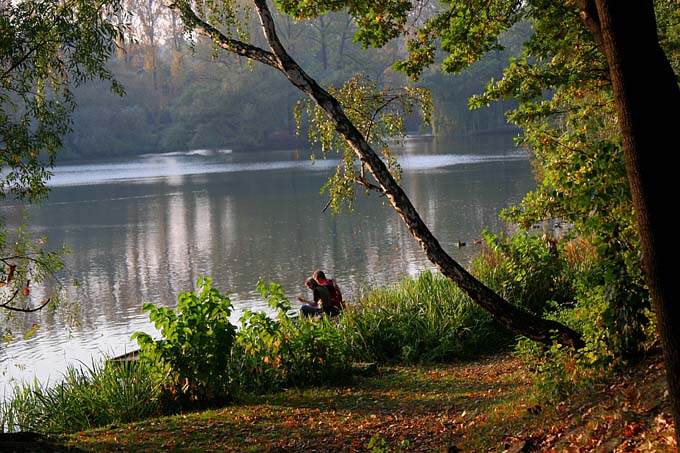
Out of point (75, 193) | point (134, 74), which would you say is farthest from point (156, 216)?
point (134, 74)

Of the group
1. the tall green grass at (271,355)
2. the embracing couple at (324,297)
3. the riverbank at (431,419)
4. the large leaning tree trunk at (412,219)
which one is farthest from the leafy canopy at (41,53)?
the embracing couple at (324,297)

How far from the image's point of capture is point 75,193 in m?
44.4

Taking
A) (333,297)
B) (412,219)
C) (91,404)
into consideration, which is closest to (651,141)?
(412,219)

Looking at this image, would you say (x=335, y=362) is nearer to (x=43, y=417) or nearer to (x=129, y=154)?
(x=43, y=417)

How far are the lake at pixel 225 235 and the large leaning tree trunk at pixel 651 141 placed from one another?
11.0 m

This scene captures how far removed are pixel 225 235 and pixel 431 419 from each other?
2115 cm

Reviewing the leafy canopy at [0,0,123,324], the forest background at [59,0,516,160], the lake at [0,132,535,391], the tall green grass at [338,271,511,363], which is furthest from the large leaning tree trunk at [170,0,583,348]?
the forest background at [59,0,516,160]

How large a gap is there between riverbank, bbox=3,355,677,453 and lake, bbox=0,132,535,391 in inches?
251

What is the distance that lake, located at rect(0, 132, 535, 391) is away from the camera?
16859mm

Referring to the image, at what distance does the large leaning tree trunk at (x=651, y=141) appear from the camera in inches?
151

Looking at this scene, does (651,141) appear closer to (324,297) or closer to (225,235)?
(324,297)

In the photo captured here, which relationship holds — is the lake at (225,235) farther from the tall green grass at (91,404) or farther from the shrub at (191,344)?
the shrub at (191,344)

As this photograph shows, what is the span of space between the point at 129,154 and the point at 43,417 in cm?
6937

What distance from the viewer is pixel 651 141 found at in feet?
12.8
